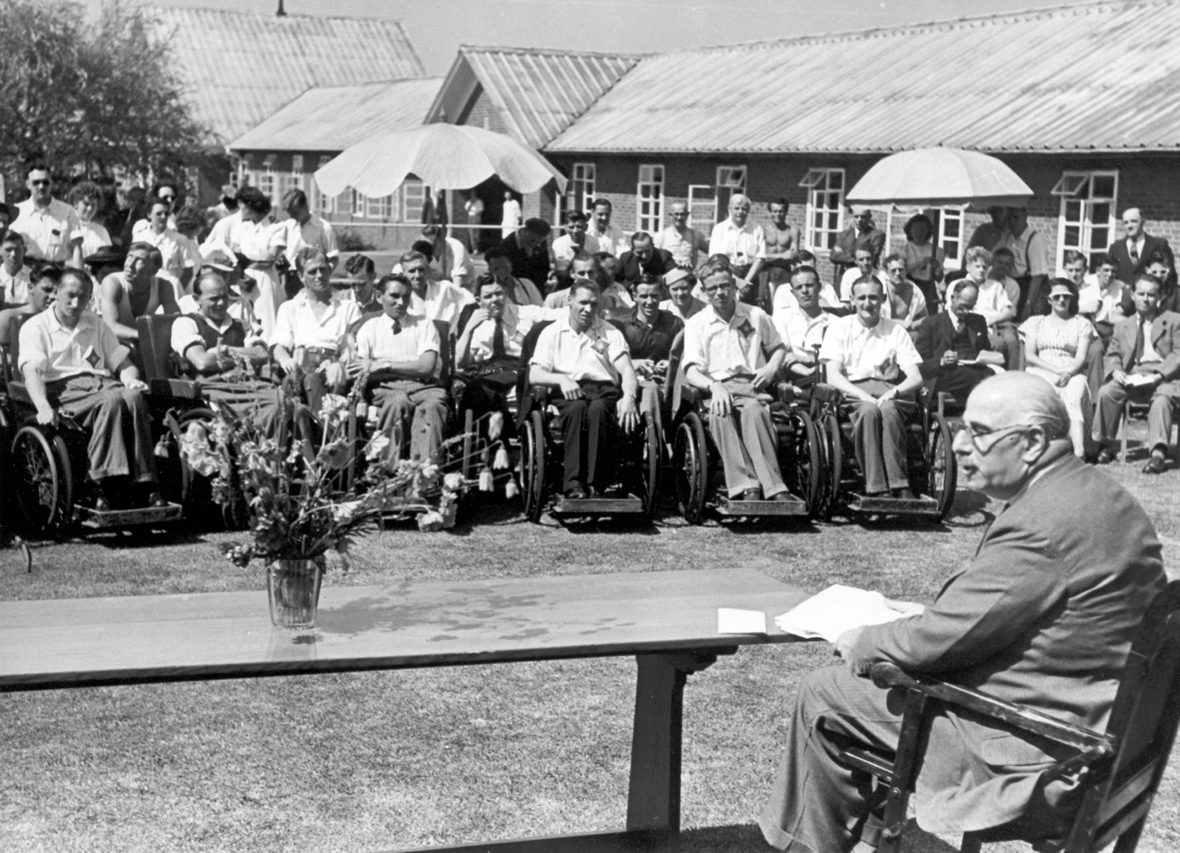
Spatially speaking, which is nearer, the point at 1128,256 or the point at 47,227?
the point at 47,227

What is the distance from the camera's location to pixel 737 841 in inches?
179

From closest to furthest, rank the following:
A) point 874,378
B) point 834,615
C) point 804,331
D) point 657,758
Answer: point 834,615 < point 657,758 < point 874,378 < point 804,331

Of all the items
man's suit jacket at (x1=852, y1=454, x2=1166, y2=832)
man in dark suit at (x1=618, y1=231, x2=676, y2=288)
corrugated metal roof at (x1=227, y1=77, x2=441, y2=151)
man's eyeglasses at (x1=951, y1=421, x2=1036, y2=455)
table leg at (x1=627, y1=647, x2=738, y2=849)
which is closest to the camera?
man's suit jacket at (x1=852, y1=454, x2=1166, y2=832)

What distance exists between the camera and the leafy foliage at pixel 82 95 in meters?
30.6

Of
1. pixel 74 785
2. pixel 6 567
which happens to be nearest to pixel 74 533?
pixel 6 567

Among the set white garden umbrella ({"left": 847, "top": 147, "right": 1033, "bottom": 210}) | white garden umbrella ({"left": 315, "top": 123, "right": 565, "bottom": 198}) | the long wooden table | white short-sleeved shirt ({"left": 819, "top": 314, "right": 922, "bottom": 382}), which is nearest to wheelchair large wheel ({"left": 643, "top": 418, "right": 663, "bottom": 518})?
white short-sleeved shirt ({"left": 819, "top": 314, "right": 922, "bottom": 382})

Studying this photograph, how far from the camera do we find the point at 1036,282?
49.4 feet

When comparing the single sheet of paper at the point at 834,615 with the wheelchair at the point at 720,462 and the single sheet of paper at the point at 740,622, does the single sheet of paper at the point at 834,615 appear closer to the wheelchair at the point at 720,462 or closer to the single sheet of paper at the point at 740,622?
the single sheet of paper at the point at 740,622

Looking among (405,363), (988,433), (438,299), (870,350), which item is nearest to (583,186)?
(438,299)

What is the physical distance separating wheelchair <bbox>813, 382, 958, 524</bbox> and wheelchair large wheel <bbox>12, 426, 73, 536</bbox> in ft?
13.6

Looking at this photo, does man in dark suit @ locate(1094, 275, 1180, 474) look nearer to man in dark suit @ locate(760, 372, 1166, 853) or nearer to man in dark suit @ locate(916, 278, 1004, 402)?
man in dark suit @ locate(916, 278, 1004, 402)

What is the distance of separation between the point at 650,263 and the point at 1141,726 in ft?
38.1

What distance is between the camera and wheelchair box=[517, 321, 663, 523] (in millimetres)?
8805

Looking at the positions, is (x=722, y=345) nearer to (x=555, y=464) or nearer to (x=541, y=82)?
(x=555, y=464)
